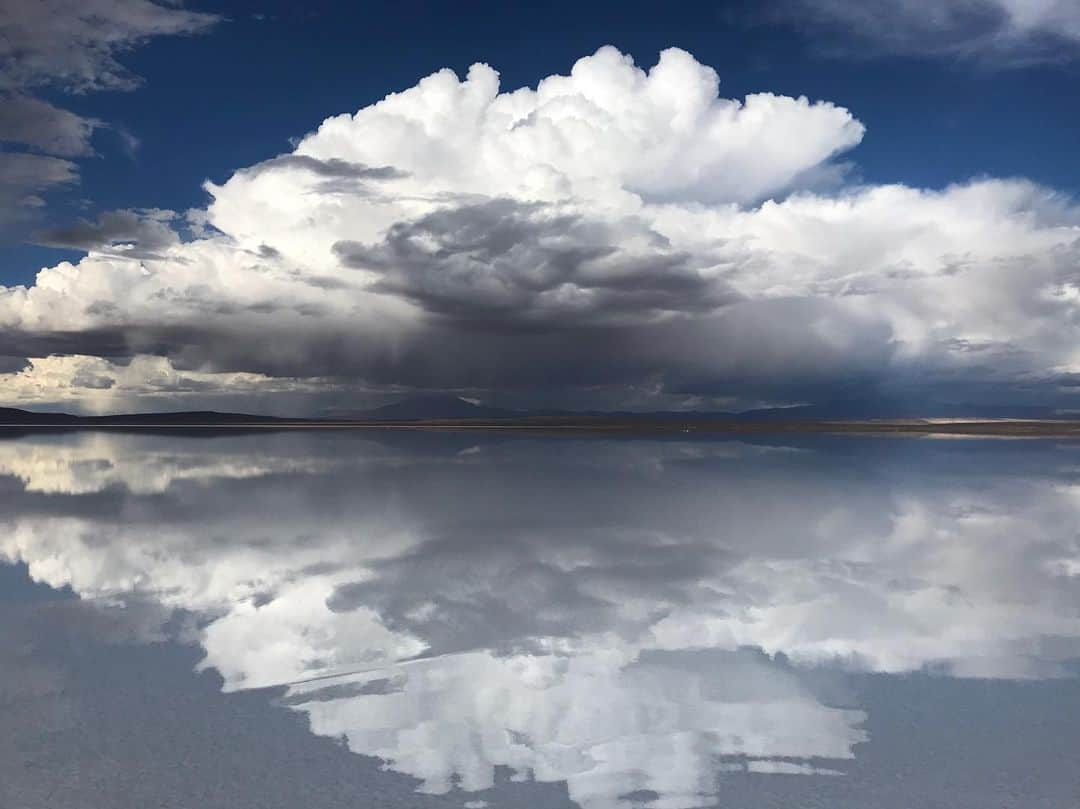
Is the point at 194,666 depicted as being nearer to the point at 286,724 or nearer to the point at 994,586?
the point at 286,724

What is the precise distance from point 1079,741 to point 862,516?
50.1 ft

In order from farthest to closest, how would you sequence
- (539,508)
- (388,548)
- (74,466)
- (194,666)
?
(74,466) < (539,508) < (388,548) < (194,666)

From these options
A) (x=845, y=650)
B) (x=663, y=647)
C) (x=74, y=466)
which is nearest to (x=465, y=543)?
(x=663, y=647)

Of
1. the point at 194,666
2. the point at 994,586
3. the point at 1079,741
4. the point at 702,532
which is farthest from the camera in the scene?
the point at 702,532

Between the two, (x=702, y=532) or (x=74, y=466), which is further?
(x=74, y=466)

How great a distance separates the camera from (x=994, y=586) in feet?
47.4

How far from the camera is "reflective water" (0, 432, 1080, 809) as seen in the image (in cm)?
714

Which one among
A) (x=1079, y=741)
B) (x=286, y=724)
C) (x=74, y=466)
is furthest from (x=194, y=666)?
(x=74, y=466)

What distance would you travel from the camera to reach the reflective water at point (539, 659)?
714cm

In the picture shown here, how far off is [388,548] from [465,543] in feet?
5.57

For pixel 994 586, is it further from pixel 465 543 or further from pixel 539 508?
pixel 539 508

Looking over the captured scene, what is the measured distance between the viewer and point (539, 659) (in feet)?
34.0

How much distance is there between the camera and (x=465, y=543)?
1830 centimetres

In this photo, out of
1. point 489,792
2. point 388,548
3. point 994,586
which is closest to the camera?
point 489,792
